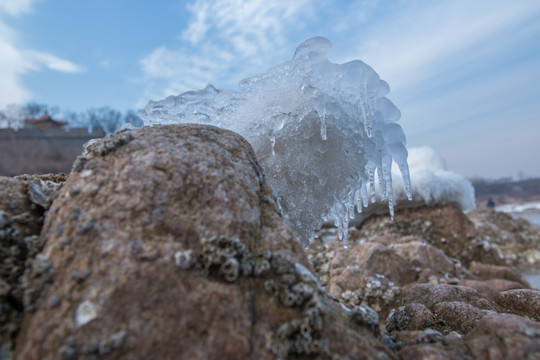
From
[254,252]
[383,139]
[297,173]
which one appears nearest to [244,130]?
[297,173]

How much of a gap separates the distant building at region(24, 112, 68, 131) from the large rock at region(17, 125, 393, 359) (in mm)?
34624

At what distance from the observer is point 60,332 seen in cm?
88

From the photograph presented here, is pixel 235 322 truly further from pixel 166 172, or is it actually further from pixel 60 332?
pixel 166 172

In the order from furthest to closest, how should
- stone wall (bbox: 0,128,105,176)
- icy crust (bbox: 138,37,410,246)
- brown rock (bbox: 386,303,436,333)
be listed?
1. stone wall (bbox: 0,128,105,176)
2. icy crust (bbox: 138,37,410,246)
3. brown rock (bbox: 386,303,436,333)

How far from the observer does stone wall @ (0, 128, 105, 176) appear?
2309cm

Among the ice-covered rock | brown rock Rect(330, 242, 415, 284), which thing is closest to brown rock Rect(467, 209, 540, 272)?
the ice-covered rock

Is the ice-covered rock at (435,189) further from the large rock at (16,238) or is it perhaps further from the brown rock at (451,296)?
the large rock at (16,238)

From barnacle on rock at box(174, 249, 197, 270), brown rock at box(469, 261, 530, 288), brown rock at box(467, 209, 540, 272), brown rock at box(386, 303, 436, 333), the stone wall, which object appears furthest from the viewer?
the stone wall

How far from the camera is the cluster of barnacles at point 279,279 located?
Answer: 96cm

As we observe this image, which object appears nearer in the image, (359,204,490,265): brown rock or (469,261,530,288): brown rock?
(469,261,530,288): brown rock

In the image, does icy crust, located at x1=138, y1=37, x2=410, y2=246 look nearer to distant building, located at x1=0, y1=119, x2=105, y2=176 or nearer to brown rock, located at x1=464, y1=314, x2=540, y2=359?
brown rock, located at x1=464, y1=314, x2=540, y2=359

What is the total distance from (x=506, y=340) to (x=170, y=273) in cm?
108

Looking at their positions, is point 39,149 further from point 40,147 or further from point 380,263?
point 380,263

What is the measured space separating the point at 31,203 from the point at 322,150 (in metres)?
1.47
